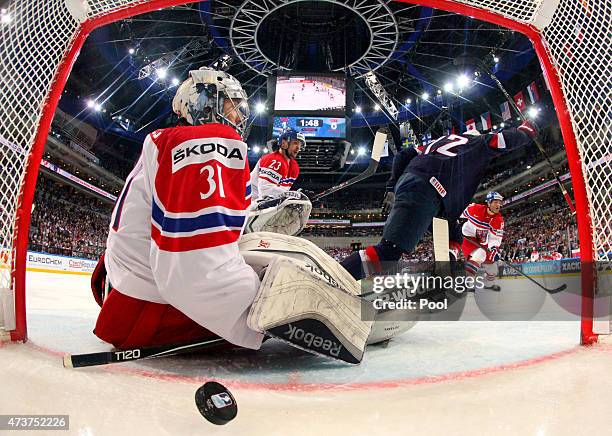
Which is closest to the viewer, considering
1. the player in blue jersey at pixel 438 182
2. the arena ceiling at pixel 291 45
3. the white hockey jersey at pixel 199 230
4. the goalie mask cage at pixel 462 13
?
the white hockey jersey at pixel 199 230

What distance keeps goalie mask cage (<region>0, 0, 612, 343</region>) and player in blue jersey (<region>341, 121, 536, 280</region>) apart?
0.91 meters

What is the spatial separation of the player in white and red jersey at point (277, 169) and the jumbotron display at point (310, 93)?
198 inches

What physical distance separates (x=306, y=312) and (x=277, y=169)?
2.91 meters

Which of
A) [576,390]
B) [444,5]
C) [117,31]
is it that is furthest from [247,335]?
[117,31]

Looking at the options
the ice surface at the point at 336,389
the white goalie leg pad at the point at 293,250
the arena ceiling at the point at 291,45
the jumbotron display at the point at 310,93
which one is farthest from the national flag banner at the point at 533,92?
the white goalie leg pad at the point at 293,250

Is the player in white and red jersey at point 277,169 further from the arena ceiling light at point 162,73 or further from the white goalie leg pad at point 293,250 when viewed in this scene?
the arena ceiling light at point 162,73

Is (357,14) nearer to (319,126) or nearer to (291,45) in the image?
(291,45)

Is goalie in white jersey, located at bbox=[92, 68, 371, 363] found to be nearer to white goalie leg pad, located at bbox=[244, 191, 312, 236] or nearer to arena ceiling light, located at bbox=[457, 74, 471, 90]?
white goalie leg pad, located at bbox=[244, 191, 312, 236]

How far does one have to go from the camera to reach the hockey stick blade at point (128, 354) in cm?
95

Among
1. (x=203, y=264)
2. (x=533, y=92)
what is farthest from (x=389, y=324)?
(x=533, y=92)

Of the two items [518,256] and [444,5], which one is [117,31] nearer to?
[444,5]

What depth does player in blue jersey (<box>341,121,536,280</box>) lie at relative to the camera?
7.30 ft

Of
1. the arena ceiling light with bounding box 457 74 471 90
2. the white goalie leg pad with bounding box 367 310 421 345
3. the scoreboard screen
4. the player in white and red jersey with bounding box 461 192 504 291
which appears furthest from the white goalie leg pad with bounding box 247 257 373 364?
the arena ceiling light with bounding box 457 74 471 90

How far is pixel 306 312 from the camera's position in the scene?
3.37 ft
